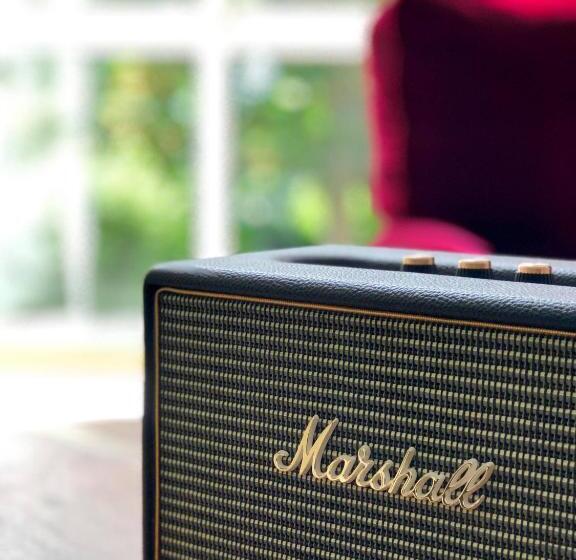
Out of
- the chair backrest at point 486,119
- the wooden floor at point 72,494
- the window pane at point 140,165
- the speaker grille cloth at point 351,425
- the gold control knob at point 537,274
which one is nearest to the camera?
the speaker grille cloth at point 351,425

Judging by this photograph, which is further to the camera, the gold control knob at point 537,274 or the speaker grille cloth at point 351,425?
the gold control knob at point 537,274

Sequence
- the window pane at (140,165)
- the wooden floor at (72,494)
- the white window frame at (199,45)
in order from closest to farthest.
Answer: the wooden floor at (72,494) < the white window frame at (199,45) < the window pane at (140,165)

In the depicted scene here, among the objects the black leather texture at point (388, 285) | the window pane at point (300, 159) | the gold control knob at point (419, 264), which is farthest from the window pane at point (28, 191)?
the gold control knob at point (419, 264)

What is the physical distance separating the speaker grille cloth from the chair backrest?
0.82 m

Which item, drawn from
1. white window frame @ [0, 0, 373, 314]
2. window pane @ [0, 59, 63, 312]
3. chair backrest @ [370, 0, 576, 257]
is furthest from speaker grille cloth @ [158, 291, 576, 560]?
window pane @ [0, 59, 63, 312]

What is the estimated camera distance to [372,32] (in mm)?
1792

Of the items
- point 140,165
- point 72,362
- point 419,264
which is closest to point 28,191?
point 140,165

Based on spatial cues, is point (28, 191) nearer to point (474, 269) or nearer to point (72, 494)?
point (72, 494)

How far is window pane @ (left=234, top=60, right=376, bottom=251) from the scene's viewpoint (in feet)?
10.4

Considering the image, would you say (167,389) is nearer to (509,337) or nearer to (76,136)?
(509,337)

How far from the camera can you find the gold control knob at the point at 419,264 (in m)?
0.98

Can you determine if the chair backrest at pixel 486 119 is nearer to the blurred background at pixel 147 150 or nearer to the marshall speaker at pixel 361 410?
the marshall speaker at pixel 361 410

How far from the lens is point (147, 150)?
323 cm

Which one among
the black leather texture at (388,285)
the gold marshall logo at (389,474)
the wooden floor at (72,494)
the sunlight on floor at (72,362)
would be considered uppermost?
the black leather texture at (388,285)
